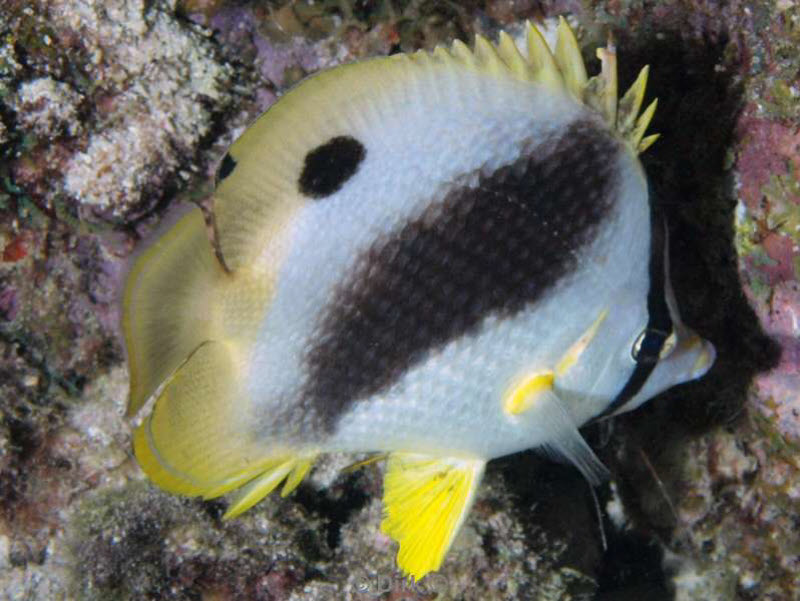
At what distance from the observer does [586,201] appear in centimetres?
165

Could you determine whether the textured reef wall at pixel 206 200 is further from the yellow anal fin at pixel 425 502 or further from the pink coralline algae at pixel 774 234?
the yellow anal fin at pixel 425 502

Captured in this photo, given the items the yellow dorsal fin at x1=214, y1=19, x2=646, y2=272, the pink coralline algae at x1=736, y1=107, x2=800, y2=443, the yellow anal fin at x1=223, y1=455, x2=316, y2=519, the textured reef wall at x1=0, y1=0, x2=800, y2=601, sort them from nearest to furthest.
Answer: the yellow dorsal fin at x1=214, y1=19, x2=646, y2=272, the yellow anal fin at x1=223, y1=455, x2=316, y2=519, the pink coralline algae at x1=736, y1=107, x2=800, y2=443, the textured reef wall at x1=0, y1=0, x2=800, y2=601

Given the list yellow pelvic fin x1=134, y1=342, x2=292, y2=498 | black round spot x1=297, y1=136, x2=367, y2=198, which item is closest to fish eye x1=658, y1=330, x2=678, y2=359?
black round spot x1=297, y1=136, x2=367, y2=198

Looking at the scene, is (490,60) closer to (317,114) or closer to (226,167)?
(317,114)

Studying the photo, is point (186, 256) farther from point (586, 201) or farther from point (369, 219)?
point (586, 201)

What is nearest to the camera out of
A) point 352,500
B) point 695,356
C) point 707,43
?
point 695,356

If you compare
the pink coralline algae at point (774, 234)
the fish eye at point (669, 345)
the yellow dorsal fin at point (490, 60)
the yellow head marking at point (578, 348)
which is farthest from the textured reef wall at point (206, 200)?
the yellow head marking at point (578, 348)

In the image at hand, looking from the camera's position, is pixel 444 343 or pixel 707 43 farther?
pixel 707 43

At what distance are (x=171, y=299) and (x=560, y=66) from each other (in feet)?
3.85

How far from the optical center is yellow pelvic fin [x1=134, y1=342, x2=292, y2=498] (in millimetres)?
1756

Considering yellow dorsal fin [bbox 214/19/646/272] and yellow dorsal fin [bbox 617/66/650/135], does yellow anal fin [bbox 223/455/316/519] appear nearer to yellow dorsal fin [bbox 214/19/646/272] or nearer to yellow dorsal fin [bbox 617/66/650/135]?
yellow dorsal fin [bbox 214/19/646/272]

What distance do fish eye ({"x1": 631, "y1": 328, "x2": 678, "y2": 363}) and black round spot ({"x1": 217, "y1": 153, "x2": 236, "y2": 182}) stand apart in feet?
3.73

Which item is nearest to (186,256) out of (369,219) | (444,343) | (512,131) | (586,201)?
(369,219)

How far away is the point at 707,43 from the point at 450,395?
149 cm
